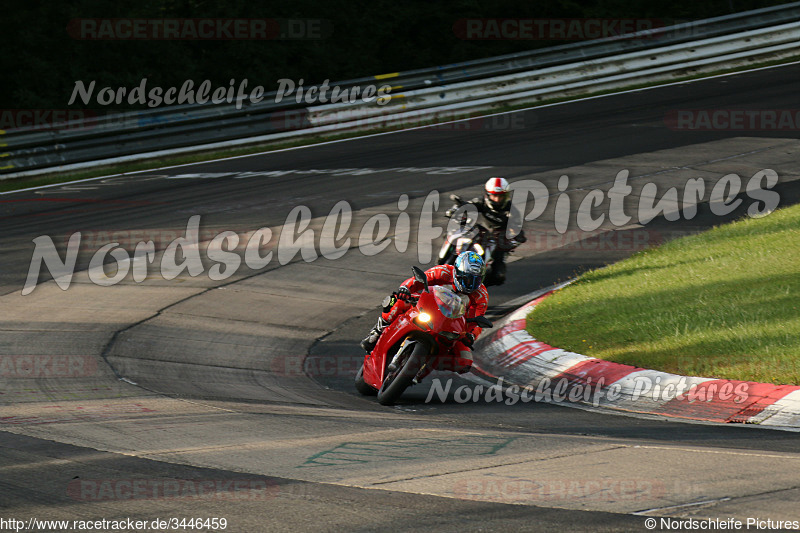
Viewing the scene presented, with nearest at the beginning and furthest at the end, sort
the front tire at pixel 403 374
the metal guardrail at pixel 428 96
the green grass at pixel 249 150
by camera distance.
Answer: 1. the front tire at pixel 403 374
2. the green grass at pixel 249 150
3. the metal guardrail at pixel 428 96

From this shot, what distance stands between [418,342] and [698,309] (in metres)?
3.51

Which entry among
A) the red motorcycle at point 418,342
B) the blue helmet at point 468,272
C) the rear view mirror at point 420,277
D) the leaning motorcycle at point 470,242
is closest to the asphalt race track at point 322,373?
the red motorcycle at point 418,342

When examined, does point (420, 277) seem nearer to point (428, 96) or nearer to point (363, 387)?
point (363, 387)

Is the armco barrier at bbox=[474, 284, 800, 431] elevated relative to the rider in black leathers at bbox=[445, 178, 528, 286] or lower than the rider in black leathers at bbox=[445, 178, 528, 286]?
lower

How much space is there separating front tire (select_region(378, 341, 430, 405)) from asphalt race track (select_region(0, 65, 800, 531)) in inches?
7.6

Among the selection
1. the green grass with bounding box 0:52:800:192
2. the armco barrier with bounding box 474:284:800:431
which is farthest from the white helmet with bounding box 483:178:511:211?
the green grass with bounding box 0:52:800:192

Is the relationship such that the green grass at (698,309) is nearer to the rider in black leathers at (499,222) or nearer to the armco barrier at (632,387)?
the armco barrier at (632,387)

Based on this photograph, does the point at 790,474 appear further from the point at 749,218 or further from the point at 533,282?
the point at 749,218

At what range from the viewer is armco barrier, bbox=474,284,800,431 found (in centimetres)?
808

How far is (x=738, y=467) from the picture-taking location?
6.15 meters

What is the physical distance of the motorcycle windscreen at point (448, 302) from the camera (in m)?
9.24

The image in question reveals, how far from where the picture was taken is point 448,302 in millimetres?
9281

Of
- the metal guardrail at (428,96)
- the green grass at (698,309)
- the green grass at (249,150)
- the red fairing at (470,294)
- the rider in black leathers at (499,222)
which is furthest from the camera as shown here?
the metal guardrail at (428,96)

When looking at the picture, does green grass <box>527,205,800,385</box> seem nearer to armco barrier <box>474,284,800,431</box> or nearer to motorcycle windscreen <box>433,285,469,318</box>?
armco barrier <box>474,284,800,431</box>
